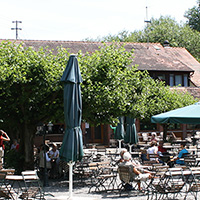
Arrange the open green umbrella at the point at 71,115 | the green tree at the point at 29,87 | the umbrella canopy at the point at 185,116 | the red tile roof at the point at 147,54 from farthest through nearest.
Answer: the red tile roof at the point at 147,54
the green tree at the point at 29,87
the umbrella canopy at the point at 185,116
the open green umbrella at the point at 71,115

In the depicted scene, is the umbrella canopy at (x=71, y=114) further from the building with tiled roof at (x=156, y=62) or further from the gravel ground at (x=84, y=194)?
the building with tiled roof at (x=156, y=62)

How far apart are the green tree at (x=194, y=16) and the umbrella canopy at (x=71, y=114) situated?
215ft

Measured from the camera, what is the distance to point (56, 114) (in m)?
15.8

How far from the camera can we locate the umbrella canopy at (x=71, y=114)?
12711 millimetres

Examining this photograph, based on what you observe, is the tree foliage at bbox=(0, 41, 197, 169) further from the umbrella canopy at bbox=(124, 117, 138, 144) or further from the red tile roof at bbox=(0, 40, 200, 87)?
the red tile roof at bbox=(0, 40, 200, 87)

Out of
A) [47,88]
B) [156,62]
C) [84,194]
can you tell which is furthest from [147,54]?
[84,194]

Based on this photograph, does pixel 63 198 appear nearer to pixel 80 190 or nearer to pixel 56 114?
pixel 80 190

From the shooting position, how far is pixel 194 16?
250ft

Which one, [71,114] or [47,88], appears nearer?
[71,114]

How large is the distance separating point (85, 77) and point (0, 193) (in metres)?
5.23

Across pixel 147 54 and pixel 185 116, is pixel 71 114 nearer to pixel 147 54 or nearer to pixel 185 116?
pixel 185 116

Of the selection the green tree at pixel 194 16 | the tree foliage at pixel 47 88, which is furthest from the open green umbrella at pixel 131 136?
the green tree at pixel 194 16

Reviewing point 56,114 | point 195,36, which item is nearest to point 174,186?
point 56,114

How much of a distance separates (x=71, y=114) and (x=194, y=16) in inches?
2646
